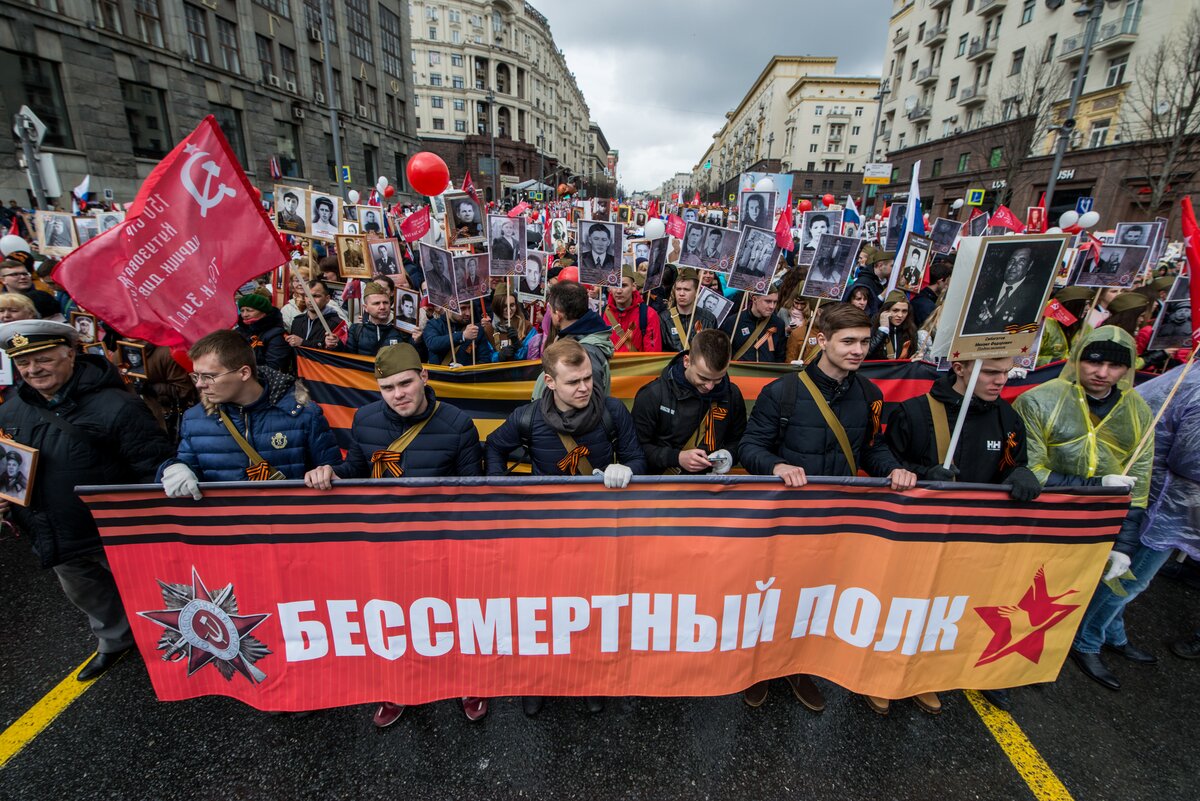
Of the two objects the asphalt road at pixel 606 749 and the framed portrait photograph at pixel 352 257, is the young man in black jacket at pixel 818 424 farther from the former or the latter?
the framed portrait photograph at pixel 352 257

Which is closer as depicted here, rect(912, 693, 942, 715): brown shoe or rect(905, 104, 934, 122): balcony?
rect(912, 693, 942, 715): brown shoe

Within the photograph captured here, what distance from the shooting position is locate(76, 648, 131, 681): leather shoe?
296 cm

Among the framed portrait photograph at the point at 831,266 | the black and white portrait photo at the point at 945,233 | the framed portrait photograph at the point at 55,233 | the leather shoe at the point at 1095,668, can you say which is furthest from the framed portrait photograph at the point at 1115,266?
the framed portrait photograph at the point at 55,233

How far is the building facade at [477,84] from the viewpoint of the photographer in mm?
72250

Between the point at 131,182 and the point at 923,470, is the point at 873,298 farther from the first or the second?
the point at 131,182

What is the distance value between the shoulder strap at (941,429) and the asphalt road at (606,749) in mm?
1417

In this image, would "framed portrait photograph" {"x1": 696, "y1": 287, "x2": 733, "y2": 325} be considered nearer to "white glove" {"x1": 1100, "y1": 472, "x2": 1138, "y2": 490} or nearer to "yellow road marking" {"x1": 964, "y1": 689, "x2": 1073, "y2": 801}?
"white glove" {"x1": 1100, "y1": 472, "x2": 1138, "y2": 490}

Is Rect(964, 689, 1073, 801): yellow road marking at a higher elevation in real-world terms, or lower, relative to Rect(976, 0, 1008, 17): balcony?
lower

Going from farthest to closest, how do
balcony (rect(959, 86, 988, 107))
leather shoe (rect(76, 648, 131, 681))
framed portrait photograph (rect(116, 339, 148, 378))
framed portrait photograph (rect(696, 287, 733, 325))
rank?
1. balcony (rect(959, 86, 988, 107))
2. framed portrait photograph (rect(696, 287, 733, 325))
3. framed portrait photograph (rect(116, 339, 148, 378))
4. leather shoe (rect(76, 648, 131, 681))

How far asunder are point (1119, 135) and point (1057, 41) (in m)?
9.56

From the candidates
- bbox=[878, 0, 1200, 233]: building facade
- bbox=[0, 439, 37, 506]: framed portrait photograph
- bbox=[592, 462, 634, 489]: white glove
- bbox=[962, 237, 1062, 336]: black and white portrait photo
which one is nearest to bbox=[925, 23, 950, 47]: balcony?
bbox=[878, 0, 1200, 233]: building facade

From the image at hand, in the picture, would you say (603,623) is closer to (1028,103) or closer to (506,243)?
(506,243)

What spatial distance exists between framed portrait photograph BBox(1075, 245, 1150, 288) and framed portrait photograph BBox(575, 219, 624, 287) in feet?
20.5

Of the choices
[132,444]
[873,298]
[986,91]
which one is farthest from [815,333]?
[986,91]
